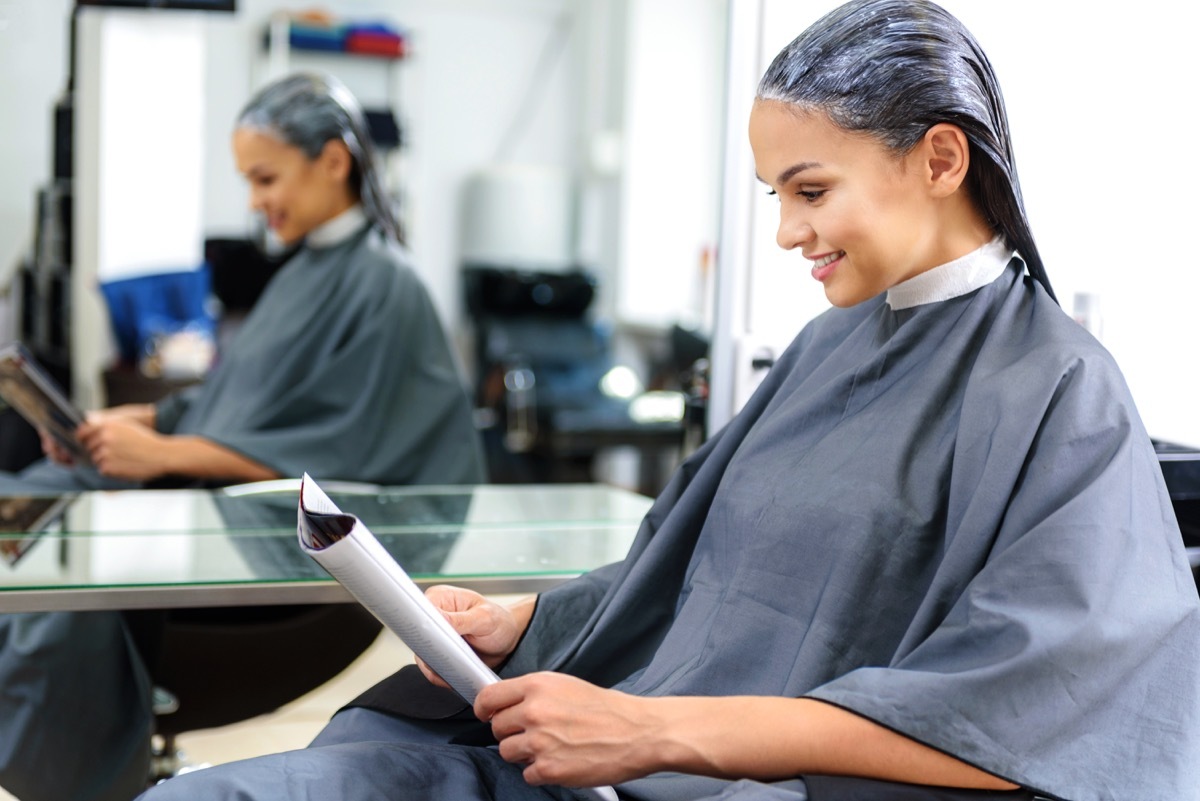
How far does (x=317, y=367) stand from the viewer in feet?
8.46

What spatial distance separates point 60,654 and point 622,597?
1.05m

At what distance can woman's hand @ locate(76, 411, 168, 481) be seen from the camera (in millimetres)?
2371

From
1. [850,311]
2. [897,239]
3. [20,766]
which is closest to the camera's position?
[897,239]

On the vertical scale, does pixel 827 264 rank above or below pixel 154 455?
above

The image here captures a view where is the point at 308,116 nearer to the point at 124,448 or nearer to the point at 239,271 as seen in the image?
the point at 124,448

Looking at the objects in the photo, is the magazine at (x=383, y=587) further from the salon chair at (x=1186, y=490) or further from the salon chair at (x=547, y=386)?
the salon chair at (x=547, y=386)

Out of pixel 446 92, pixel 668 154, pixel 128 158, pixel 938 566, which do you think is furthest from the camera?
pixel 446 92

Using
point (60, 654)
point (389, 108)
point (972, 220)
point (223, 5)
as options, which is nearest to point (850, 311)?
point (972, 220)

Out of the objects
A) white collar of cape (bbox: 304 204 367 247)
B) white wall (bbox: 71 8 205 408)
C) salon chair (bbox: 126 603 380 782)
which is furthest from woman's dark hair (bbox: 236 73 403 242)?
white wall (bbox: 71 8 205 408)

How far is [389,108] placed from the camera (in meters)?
6.59

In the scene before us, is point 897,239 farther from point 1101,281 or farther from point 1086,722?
point 1101,281

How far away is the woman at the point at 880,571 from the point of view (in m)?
0.98

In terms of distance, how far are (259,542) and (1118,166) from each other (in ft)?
4.09

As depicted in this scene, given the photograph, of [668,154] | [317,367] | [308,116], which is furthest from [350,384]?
[668,154]
